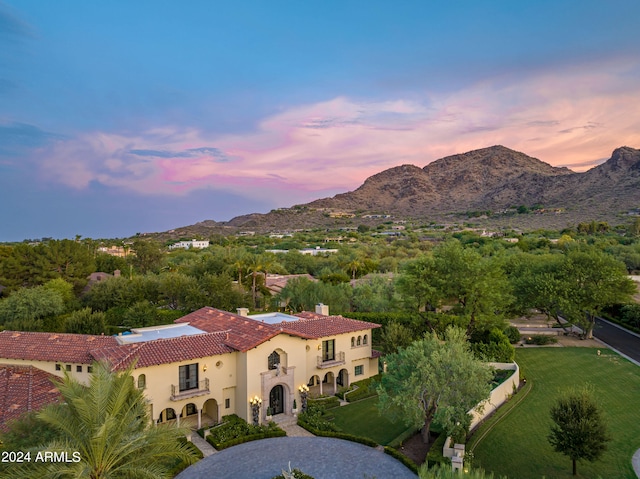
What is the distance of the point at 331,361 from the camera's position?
2983 cm

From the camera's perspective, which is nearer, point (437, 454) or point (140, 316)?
point (437, 454)

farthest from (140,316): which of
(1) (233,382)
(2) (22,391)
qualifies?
(1) (233,382)

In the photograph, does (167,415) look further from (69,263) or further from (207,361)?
(69,263)

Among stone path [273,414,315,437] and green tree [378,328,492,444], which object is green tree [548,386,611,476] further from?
stone path [273,414,315,437]

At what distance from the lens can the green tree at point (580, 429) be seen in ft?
59.7

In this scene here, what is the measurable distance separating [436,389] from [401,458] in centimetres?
358

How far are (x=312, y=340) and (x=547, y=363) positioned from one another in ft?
67.9

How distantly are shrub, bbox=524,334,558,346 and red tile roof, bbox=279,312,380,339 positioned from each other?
20.5 metres

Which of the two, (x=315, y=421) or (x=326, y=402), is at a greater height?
(x=315, y=421)

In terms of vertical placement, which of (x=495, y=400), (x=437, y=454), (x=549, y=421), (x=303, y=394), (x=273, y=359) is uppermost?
(x=273, y=359)

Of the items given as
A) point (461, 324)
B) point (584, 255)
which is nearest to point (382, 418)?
point (461, 324)

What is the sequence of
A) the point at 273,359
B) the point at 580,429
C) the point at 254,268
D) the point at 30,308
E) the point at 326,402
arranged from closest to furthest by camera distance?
the point at 580,429, the point at 273,359, the point at 326,402, the point at 30,308, the point at 254,268

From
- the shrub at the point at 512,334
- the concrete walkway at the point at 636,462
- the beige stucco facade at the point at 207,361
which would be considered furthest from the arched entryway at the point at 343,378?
the shrub at the point at 512,334

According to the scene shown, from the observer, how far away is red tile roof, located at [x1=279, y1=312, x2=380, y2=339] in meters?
28.6
